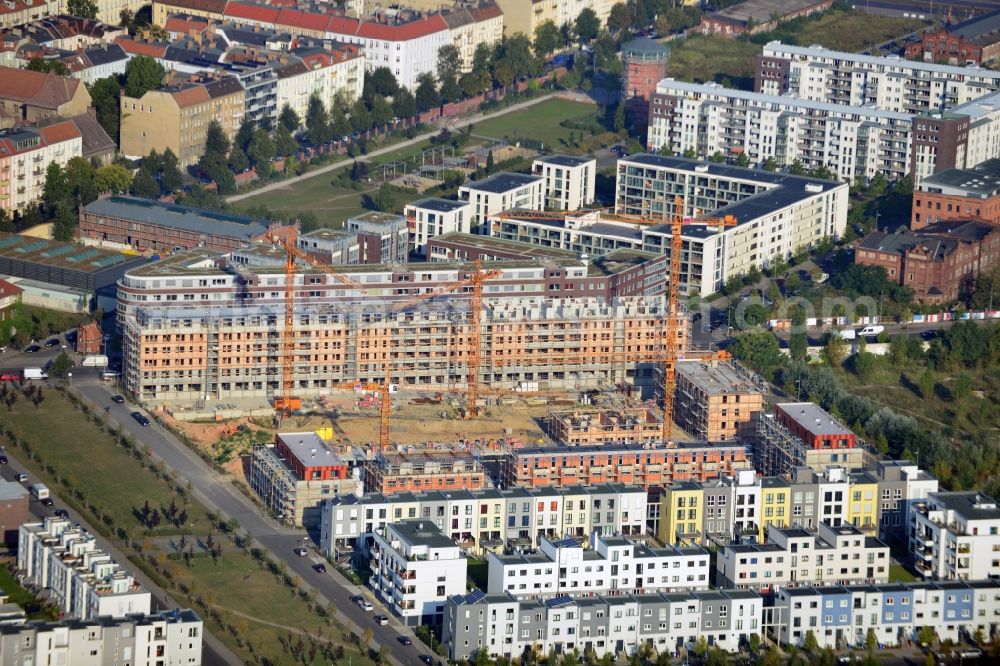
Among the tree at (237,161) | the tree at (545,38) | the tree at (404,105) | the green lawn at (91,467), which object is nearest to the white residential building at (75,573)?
the green lawn at (91,467)

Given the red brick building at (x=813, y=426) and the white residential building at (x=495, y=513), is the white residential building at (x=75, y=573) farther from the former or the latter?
the red brick building at (x=813, y=426)

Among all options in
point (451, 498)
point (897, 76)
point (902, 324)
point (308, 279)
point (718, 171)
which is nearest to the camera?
point (451, 498)

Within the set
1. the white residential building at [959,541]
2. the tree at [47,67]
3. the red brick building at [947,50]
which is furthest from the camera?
the red brick building at [947,50]

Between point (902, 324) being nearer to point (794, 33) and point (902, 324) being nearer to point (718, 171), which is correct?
point (718, 171)

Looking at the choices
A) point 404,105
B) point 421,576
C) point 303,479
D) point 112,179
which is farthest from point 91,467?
point 404,105

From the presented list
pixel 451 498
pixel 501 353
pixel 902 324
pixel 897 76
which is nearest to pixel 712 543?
pixel 451 498

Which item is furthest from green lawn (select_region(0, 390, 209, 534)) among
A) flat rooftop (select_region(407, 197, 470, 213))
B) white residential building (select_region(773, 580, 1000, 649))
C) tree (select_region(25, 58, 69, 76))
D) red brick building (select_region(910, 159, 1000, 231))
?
red brick building (select_region(910, 159, 1000, 231))

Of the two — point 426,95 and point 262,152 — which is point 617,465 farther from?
point 426,95
